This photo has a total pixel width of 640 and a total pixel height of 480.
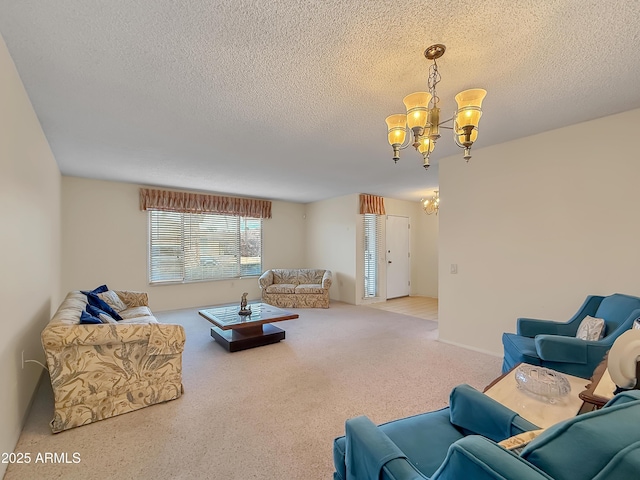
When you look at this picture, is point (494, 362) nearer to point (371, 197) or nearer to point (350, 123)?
point (350, 123)

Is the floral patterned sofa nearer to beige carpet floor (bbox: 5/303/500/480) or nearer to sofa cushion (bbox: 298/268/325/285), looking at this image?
sofa cushion (bbox: 298/268/325/285)

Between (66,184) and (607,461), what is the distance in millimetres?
6627

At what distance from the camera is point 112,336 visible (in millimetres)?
2186

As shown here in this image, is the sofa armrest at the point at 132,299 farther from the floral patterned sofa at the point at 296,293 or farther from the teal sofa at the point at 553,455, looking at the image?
the teal sofa at the point at 553,455

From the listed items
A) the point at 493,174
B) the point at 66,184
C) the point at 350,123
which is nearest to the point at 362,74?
the point at 350,123

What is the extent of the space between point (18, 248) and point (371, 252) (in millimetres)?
5808

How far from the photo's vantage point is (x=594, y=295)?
8.89 ft

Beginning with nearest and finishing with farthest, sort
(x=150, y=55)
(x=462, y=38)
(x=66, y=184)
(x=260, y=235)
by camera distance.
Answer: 1. (x=462, y=38)
2. (x=150, y=55)
3. (x=66, y=184)
4. (x=260, y=235)

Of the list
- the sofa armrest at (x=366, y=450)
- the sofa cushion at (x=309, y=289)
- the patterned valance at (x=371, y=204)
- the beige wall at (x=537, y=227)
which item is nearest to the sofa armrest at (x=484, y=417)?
the sofa armrest at (x=366, y=450)

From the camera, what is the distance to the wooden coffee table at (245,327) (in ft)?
11.7

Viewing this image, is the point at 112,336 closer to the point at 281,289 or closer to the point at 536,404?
the point at 536,404

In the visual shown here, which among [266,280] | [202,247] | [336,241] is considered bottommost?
[266,280]

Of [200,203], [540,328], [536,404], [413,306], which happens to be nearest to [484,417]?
[536,404]

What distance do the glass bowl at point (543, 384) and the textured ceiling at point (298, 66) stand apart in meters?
1.91
